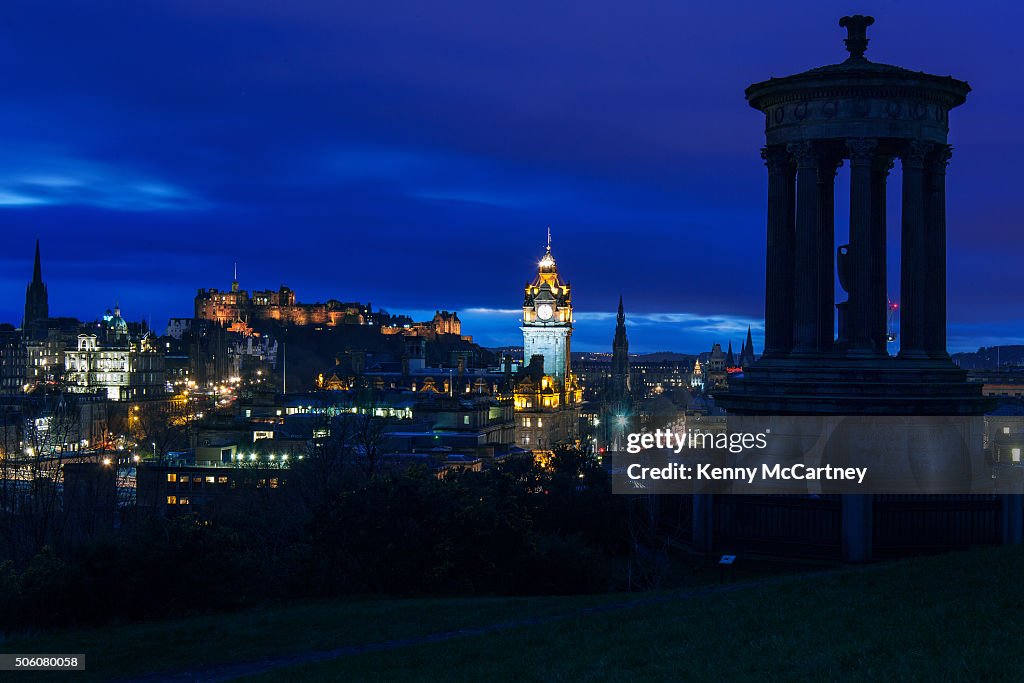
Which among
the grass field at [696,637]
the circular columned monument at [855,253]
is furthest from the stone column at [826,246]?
the grass field at [696,637]

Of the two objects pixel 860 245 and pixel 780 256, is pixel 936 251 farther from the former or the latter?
pixel 780 256

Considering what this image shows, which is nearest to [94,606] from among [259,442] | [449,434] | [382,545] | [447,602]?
[382,545]

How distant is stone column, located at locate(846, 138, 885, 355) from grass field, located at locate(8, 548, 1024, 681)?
882cm

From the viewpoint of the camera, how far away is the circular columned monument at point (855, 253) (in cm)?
3247

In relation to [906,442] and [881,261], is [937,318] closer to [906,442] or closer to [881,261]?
[881,261]

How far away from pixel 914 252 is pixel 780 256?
3.57 m

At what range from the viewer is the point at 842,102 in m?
33.6

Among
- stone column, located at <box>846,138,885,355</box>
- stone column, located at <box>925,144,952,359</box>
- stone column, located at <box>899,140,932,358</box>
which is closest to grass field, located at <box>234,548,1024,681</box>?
stone column, located at <box>846,138,885,355</box>

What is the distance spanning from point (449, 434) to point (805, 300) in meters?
121

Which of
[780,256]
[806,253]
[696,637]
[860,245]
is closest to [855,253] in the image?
[860,245]

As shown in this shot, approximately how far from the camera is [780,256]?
35.1 metres

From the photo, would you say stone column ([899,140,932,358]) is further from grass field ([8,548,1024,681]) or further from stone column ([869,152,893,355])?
grass field ([8,548,1024,681])

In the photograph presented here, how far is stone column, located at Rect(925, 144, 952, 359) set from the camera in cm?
3441

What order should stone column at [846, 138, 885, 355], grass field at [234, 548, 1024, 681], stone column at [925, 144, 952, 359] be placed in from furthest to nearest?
stone column at [925, 144, 952, 359]
stone column at [846, 138, 885, 355]
grass field at [234, 548, 1024, 681]
